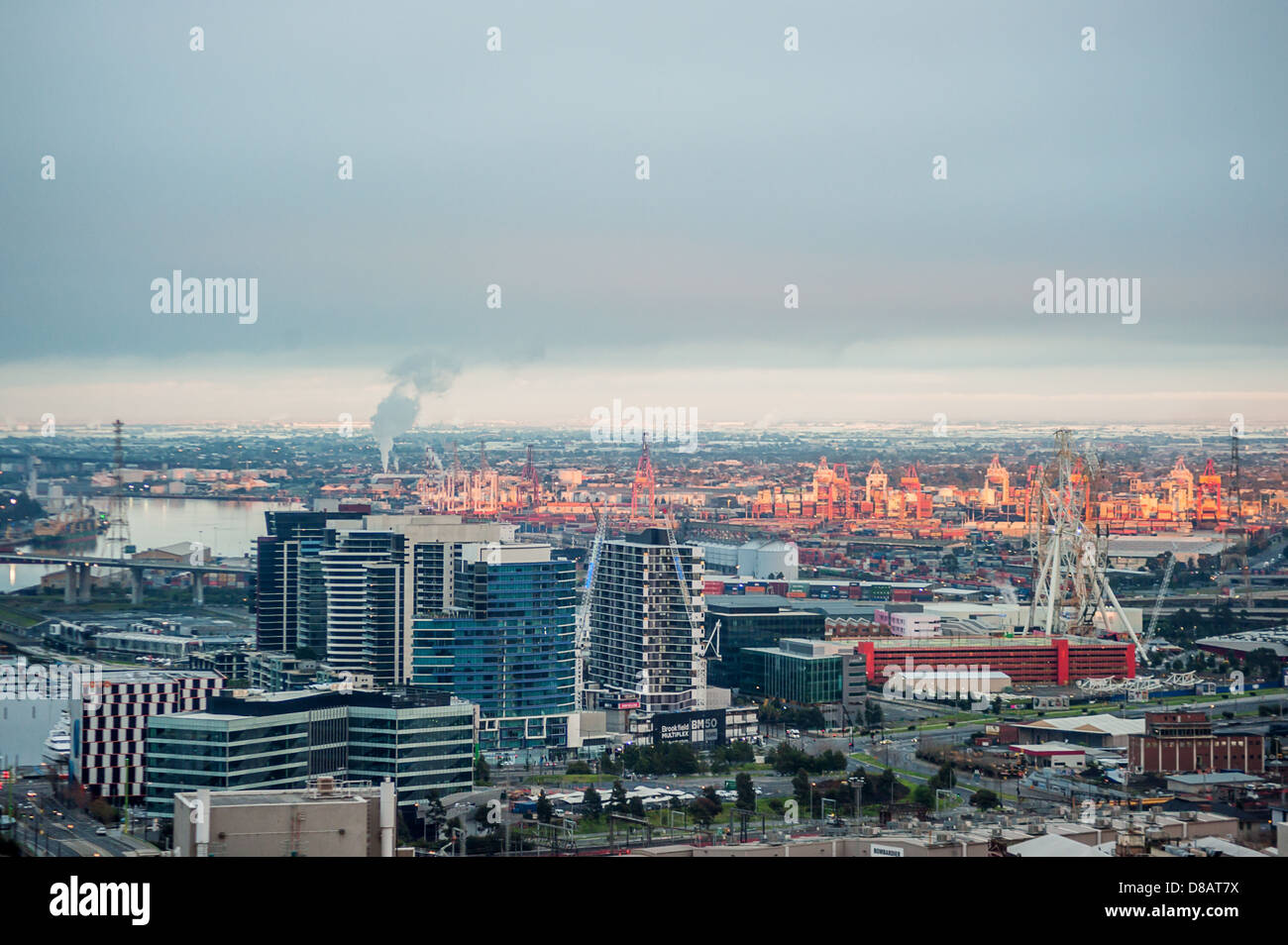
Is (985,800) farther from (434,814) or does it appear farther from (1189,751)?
(434,814)

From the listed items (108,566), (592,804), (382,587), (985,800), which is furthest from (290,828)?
(108,566)

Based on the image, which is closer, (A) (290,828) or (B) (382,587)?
(A) (290,828)

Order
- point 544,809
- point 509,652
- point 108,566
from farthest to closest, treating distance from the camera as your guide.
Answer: point 108,566
point 509,652
point 544,809

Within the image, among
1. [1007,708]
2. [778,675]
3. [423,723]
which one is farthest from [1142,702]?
[423,723]

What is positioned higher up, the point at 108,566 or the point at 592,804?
the point at 108,566

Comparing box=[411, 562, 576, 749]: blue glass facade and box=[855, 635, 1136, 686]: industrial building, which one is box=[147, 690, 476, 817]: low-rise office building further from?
box=[855, 635, 1136, 686]: industrial building

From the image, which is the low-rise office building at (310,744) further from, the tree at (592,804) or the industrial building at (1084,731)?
the industrial building at (1084,731)

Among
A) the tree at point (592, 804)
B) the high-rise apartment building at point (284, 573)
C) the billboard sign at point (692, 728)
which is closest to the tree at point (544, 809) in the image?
the tree at point (592, 804)
